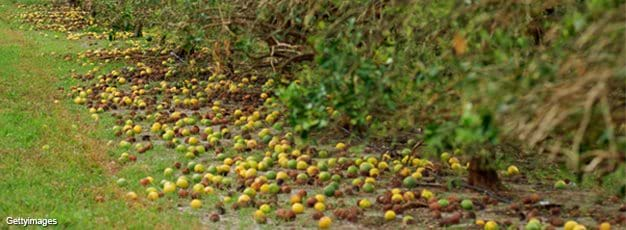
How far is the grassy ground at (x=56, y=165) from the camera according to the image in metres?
7.05

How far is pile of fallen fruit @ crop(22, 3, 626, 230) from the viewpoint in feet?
23.9

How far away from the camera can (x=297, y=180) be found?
8586mm

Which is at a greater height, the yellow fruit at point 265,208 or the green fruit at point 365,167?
the green fruit at point 365,167

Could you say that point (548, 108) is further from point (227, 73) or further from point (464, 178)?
point (227, 73)

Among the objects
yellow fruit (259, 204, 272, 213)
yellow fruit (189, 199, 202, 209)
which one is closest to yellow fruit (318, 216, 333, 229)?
yellow fruit (259, 204, 272, 213)

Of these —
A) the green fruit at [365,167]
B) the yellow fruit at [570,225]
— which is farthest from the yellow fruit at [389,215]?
the green fruit at [365,167]

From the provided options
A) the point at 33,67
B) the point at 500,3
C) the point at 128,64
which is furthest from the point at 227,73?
the point at 500,3

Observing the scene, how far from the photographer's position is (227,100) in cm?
1330

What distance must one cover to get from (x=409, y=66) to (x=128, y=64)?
12.5 m

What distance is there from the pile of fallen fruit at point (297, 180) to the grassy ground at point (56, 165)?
0.99 ft

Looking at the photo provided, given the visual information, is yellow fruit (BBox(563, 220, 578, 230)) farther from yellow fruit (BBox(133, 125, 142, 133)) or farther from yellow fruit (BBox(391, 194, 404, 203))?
yellow fruit (BBox(133, 125, 142, 133))

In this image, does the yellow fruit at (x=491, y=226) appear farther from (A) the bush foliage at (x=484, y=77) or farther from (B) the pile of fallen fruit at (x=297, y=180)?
(A) the bush foliage at (x=484, y=77)

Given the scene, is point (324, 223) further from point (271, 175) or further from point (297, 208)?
point (271, 175)

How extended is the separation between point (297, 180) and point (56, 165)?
2.49m
